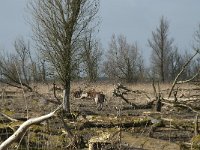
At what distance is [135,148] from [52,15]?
11531 millimetres

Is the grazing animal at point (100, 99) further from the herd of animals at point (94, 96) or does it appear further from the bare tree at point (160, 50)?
the bare tree at point (160, 50)

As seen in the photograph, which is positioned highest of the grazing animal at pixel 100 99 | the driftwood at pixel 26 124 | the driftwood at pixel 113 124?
the driftwood at pixel 26 124

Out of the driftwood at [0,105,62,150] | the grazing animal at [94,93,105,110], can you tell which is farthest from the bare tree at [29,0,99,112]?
the driftwood at [0,105,62,150]

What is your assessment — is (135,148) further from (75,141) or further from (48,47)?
(48,47)

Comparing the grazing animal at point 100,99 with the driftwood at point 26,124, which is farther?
the grazing animal at point 100,99

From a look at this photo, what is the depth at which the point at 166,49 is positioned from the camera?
75000 mm

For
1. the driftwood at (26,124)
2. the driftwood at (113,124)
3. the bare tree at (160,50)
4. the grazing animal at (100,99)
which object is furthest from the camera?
the bare tree at (160,50)

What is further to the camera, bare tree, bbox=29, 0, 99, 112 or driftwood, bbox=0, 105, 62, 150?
bare tree, bbox=29, 0, 99, 112

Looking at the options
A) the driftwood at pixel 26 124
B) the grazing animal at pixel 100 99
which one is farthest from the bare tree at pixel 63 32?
the driftwood at pixel 26 124

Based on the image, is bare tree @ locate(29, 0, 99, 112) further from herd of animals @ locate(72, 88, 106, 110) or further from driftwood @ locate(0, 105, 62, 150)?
driftwood @ locate(0, 105, 62, 150)

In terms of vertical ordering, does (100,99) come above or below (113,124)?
above

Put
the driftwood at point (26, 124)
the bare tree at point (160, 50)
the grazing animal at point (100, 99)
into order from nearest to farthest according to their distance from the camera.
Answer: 1. the driftwood at point (26, 124)
2. the grazing animal at point (100, 99)
3. the bare tree at point (160, 50)

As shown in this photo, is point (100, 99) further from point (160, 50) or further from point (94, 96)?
point (160, 50)

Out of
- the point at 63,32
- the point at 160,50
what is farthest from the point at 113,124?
the point at 160,50
